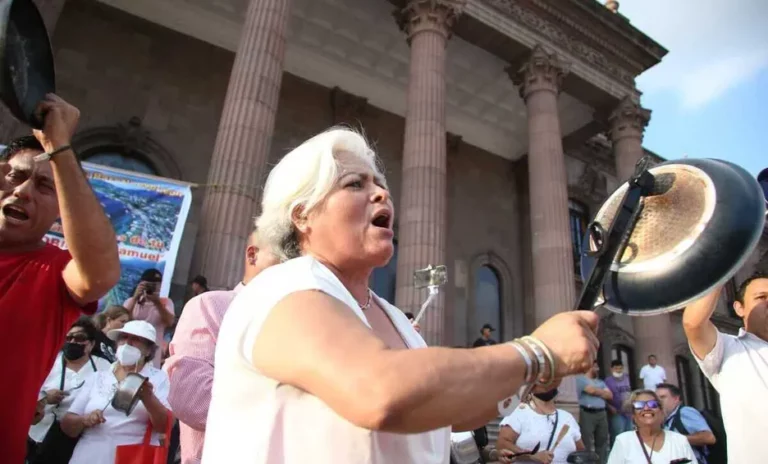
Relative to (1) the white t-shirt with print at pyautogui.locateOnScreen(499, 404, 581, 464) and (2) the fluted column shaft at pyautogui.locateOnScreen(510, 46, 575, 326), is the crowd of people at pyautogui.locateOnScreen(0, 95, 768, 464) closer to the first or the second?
(1) the white t-shirt with print at pyautogui.locateOnScreen(499, 404, 581, 464)

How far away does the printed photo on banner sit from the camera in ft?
26.4

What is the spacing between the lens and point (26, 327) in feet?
5.93

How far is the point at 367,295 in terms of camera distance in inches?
61.0

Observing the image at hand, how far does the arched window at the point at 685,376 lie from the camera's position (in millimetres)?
20562

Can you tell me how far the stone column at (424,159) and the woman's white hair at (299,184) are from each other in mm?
8607

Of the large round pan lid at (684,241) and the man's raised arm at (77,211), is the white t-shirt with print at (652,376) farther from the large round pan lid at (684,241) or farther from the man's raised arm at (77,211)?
the man's raised arm at (77,211)

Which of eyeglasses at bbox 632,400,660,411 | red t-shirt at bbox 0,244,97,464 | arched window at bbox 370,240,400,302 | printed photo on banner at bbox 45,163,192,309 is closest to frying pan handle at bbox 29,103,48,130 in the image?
red t-shirt at bbox 0,244,97,464

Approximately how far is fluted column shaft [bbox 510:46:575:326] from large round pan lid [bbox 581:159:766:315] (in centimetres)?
1112

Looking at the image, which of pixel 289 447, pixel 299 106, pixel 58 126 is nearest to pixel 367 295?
pixel 289 447

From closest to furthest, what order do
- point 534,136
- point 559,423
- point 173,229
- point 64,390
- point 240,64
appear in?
point 64,390 < point 559,423 < point 173,229 < point 240,64 < point 534,136

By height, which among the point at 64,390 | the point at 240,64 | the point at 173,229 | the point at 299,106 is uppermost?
the point at 299,106

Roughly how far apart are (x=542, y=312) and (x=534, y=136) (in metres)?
4.74

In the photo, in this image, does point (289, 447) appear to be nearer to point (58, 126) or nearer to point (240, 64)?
point (58, 126)

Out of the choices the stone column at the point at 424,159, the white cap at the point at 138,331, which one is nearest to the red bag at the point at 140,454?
the white cap at the point at 138,331
